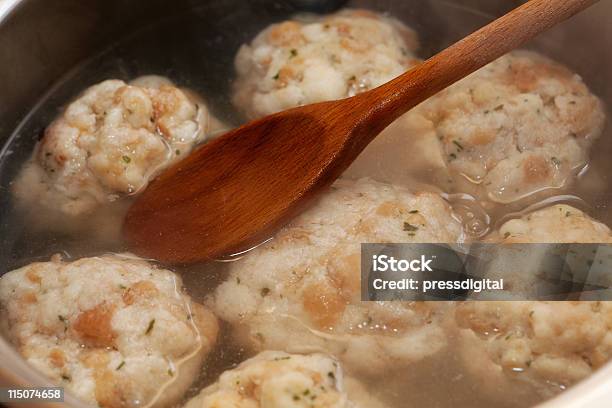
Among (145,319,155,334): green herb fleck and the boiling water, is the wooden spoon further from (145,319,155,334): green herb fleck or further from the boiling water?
(145,319,155,334): green herb fleck

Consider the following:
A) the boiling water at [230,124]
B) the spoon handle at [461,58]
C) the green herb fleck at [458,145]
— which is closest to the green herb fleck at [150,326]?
the boiling water at [230,124]

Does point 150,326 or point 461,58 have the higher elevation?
point 461,58

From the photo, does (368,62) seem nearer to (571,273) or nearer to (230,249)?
(230,249)

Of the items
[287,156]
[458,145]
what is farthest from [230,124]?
[458,145]

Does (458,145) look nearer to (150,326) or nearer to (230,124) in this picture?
(230,124)

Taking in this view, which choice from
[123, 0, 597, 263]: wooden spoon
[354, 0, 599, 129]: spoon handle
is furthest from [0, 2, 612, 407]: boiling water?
[354, 0, 599, 129]: spoon handle

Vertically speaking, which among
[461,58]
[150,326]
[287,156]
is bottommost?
[150,326]

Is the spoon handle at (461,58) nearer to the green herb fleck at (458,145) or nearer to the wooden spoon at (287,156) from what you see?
the wooden spoon at (287,156)
